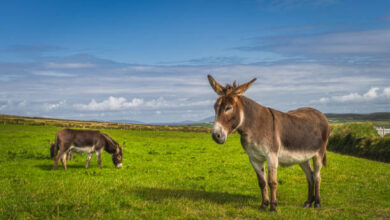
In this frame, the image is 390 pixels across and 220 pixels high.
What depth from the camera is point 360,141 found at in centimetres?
3678

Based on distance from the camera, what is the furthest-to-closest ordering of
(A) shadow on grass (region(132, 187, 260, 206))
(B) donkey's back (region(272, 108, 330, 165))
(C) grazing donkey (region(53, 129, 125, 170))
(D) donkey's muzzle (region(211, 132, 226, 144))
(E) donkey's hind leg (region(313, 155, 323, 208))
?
(C) grazing donkey (region(53, 129, 125, 170)), (A) shadow on grass (region(132, 187, 260, 206)), (E) donkey's hind leg (region(313, 155, 323, 208)), (B) donkey's back (region(272, 108, 330, 165)), (D) donkey's muzzle (region(211, 132, 226, 144))

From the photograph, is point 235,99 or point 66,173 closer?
point 235,99

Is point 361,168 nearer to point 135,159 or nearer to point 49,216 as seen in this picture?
point 135,159

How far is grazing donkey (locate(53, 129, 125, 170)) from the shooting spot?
A: 17875 mm

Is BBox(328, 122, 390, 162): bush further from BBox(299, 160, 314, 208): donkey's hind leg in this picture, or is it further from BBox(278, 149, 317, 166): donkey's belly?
BBox(278, 149, 317, 166): donkey's belly

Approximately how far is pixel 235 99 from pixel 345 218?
4.77 metres

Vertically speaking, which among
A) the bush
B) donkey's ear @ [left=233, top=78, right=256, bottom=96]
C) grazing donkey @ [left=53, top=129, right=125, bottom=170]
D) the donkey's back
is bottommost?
the bush

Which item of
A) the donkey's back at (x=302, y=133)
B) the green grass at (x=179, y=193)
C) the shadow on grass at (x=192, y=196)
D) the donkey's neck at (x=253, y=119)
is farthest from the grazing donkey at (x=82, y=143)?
the donkey's back at (x=302, y=133)

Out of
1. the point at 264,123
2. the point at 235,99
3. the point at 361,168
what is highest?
the point at 235,99

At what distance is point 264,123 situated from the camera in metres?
8.56

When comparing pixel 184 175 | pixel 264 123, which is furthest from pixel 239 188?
pixel 264 123

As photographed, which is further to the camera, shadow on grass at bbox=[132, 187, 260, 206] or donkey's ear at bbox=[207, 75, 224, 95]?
shadow on grass at bbox=[132, 187, 260, 206]

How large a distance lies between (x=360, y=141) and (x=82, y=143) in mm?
32424

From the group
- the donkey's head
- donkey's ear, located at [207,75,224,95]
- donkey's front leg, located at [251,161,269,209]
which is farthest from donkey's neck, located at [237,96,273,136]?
donkey's front leg, located at [251,161,269,209]
